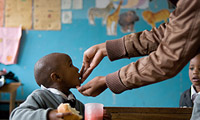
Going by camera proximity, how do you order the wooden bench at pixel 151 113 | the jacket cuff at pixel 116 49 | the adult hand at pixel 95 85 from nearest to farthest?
1. the adult hand at pixel 95 85
2. the jacket cuff at pixel 116 49
3. the wooden bench at pixel 151 113

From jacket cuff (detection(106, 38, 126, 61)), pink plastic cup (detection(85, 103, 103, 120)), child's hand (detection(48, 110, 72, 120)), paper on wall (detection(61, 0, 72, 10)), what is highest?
paper on wall (detection(61, 0, 72, 10))

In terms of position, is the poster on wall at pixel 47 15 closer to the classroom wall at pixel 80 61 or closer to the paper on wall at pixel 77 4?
the classroom wall at pixel 80 61

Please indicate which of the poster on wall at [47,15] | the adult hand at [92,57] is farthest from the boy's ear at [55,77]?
the poster on wall at [47,15]

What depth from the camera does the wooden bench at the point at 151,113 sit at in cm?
166

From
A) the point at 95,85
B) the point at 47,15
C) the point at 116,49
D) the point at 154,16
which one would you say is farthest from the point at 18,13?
the point at 95,85

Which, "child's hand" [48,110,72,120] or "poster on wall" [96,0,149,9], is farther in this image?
"poster on wall" [96,0,149,9]

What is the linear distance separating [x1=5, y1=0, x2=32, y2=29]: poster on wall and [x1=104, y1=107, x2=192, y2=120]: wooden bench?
114 inches

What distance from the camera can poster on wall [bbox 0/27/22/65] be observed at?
390 centimetres

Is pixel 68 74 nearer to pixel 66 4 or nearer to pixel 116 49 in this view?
pixel 116 49

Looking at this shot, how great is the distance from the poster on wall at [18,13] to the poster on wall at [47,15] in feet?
0.43

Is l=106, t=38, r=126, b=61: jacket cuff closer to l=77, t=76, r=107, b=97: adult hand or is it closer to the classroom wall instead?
l=77, t=76, r=107, b=97: adult hand

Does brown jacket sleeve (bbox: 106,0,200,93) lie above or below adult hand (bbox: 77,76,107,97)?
above

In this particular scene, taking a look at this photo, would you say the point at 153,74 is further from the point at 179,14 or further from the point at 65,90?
the point at 65,90

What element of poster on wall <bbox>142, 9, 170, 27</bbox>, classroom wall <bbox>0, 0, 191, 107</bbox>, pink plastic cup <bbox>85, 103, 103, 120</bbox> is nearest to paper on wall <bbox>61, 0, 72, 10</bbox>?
classroom wall <bbox>0, 0, 191, 107</bbox>
